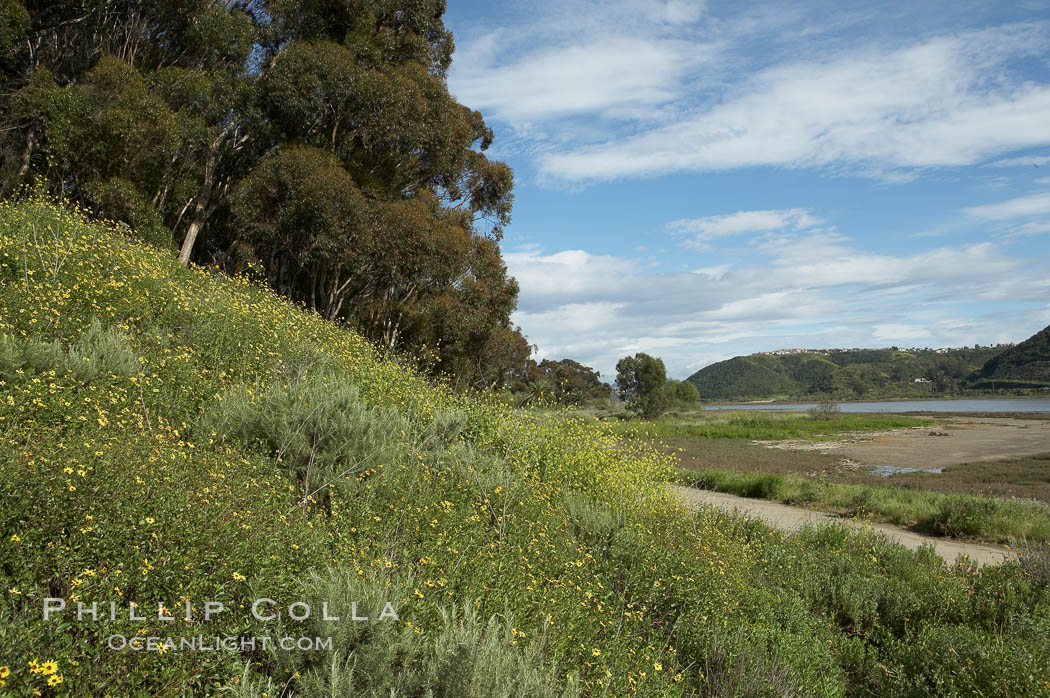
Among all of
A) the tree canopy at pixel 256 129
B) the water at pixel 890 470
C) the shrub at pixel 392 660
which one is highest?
the tree canopy at pixel 256 129

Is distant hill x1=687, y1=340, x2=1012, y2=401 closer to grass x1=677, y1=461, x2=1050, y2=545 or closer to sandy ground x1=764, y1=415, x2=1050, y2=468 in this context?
sandy ground x1=764, y1=415, x2=1050, y2=468

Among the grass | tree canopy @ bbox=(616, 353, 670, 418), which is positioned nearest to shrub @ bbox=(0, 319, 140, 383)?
the grass

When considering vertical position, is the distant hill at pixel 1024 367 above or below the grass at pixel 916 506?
above

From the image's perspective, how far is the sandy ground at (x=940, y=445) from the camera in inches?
1183

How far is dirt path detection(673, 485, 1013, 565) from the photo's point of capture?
33.4ft

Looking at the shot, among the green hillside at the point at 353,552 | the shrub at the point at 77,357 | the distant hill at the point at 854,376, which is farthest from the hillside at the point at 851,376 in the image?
the shrub at the point at 77,357

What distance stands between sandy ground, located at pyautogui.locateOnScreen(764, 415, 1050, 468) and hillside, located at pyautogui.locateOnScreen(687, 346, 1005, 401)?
85735 millimetres

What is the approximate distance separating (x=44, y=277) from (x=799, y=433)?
47.1 m

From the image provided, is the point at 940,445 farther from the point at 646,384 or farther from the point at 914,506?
the point at 914,506

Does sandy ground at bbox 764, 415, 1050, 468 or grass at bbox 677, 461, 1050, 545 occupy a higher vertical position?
grass at bbox 677, 461, 1050, 545

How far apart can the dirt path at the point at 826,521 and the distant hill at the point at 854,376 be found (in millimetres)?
125384

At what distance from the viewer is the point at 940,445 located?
3709cm

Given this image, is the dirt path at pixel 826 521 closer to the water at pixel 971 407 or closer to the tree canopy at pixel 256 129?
the tree canopy at pixel 256 129

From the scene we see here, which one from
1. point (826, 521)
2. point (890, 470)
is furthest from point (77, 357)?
point (890, 470)
